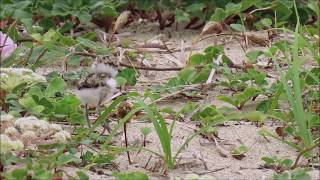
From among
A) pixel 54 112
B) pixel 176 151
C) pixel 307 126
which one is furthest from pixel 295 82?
pixel 54 112

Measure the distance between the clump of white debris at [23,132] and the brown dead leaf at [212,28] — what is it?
1.80 m

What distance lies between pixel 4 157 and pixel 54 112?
587 millimetres

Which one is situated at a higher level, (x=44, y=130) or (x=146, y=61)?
(x=44, y=130)

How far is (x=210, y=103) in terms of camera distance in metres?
3.41

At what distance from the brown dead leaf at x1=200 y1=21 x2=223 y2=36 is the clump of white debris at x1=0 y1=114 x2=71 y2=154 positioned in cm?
180

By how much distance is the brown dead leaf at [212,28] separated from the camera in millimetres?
4152

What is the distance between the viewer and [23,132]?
93.7 inches

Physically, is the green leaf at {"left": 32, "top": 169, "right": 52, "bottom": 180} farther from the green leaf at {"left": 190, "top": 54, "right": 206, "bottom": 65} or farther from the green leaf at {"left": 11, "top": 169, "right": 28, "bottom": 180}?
the green leaf at {"left": 190, "top": 54, "right": 206, "bottom": 65}

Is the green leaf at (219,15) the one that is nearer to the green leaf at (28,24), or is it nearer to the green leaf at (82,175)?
the green leaf at (28,24)

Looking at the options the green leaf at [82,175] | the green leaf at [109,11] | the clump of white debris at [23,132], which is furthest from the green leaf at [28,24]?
the green leaf at [82,175]

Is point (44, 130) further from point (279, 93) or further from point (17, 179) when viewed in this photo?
point (279, 93)

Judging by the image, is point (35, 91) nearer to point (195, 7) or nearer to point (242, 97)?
point (242, 97)

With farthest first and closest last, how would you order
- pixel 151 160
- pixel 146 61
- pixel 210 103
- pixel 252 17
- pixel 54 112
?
pixel 252 17
pixel 146 61
pixel 210 103
pixel 54 112
pixel 151 160

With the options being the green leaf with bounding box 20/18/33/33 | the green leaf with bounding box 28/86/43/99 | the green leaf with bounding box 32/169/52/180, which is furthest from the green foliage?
the green leaf with bounding box 20/18/33/33
